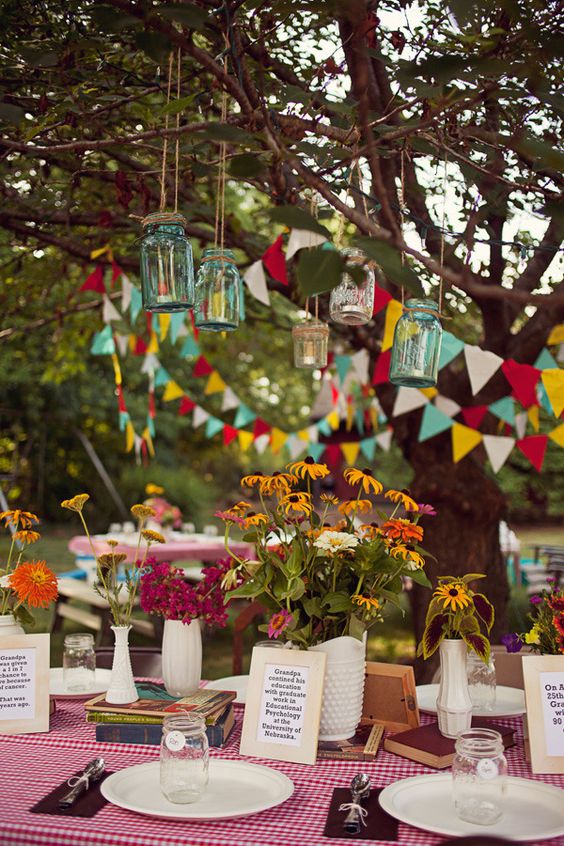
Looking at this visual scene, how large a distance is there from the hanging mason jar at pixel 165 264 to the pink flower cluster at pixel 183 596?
0.61 meters

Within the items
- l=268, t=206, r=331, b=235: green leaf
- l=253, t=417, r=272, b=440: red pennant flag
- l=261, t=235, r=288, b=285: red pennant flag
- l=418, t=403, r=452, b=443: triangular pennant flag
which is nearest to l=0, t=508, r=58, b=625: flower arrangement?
l=268, t=206, r=331, b=235: green leaf

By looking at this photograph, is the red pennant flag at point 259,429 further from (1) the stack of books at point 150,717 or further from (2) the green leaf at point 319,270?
(2) the green leaf at point 319,270

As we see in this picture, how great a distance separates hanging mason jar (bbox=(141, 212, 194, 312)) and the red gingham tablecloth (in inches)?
37.7

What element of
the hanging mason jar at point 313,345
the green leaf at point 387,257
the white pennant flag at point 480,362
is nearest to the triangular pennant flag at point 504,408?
the white pennant flag at point 480,362

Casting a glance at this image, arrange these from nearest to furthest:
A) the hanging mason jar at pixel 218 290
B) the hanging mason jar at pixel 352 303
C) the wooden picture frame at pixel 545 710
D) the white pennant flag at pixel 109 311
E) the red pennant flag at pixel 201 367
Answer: the wooden picture frame at pixel 545 710, the hanging mason jar at pixel 218 290, the hanging mason jar at pixel 352 303, the white pennant flag at pixel 109 311, the red pennant flag at pixel 201 367

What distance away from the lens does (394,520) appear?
187 cm

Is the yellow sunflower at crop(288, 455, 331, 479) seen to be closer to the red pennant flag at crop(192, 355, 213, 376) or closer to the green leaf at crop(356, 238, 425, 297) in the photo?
the green leaf at crop(356, 238, 425, 297)

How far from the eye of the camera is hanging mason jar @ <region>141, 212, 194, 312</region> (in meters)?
1.87

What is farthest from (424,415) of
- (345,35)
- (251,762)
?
(251,762)

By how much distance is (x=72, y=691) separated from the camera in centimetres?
228

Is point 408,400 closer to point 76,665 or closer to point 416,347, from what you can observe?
point 416,347

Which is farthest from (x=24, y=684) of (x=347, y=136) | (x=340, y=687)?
(x=347, y=136)

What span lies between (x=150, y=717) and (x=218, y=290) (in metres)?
0.94

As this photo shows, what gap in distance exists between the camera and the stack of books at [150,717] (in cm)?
185
